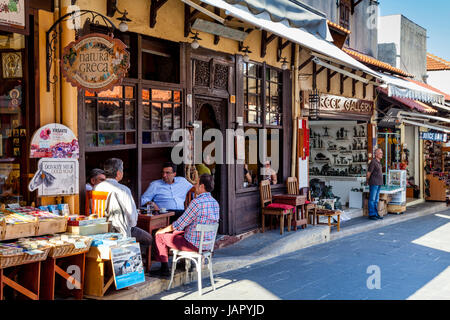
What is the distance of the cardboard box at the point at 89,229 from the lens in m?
5.55

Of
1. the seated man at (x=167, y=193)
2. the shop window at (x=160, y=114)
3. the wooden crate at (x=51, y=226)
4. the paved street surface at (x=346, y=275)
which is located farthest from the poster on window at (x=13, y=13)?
the paved street surface at (x=346, y=275)

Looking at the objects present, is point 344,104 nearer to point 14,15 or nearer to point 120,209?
point 120,209

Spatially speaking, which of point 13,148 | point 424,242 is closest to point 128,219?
point 13,148

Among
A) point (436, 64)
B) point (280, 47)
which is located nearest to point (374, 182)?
point (280, 47)

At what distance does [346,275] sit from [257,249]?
1.82 m

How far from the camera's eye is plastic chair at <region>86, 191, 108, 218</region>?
20.3 feet

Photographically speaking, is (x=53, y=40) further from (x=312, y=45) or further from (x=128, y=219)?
(x=312, y=45)

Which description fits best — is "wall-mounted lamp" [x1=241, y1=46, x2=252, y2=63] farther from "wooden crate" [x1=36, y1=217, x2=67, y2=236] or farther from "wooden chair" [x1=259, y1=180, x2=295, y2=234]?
"wooden crate" [x1=36, y1=217, x2=67, y2=236]

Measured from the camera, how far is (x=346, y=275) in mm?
7559

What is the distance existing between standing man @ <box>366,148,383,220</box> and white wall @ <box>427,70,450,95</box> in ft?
52.8

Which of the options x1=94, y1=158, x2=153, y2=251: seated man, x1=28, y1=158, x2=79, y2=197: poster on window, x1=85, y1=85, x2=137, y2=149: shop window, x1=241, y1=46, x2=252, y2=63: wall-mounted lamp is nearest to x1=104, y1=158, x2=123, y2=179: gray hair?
x1=94, y1=158, x2=153, y2=251: seated man

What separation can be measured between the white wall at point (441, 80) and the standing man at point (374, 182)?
16.1 meters

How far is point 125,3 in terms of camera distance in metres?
7.08

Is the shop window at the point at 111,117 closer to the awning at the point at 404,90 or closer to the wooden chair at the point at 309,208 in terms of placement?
the wooden chair at the point at 309,208
